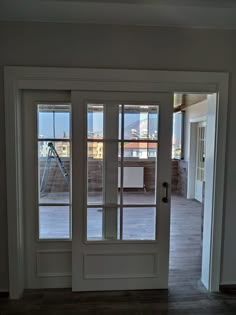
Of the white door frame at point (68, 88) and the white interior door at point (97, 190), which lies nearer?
the white door frame at point (68, 88)

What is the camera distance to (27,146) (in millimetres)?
2584

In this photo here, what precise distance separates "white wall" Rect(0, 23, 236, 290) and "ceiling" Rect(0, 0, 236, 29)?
0.22 feet

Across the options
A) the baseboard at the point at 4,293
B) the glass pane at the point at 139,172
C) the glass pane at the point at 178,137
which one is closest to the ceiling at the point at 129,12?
the glass pane at the point at 139,172

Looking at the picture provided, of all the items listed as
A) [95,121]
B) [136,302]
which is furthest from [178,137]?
[136,302]

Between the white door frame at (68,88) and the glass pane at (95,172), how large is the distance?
0.55 metres

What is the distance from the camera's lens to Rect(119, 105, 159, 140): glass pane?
2.57 metres

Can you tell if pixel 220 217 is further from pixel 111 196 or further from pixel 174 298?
pixel 111 196

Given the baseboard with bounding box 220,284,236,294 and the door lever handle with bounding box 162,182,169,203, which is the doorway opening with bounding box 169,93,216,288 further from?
the door lever handle with bounding box 162,182,169,203

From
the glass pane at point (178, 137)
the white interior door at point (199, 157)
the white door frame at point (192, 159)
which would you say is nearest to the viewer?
the white interior door at point (199, 157)

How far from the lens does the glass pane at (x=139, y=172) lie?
2613 mm

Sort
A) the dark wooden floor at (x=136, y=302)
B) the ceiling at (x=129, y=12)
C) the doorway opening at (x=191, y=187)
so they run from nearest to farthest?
the ceiling at (x=129, y=12) → the dark wooden floor at (x=136, y=302) → the doorway opening at (x=191, y=187)

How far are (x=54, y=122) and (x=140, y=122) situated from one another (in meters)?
0.81

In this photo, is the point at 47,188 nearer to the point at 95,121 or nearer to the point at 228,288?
the point at 95,121

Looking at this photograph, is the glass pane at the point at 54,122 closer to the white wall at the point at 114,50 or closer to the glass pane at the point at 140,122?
the white wall at the point at 114,50
